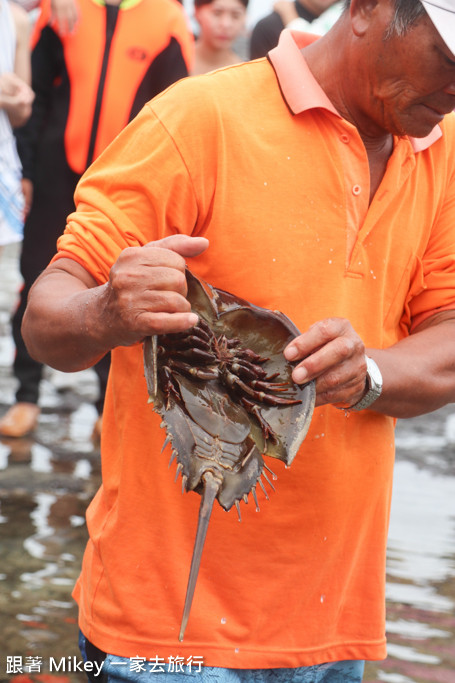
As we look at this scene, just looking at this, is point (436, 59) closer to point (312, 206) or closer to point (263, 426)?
point (312, 206)

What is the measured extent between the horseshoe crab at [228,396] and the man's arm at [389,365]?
51 millimetres

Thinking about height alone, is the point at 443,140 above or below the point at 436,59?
below

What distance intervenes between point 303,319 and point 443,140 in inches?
22.6

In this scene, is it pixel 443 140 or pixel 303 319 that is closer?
pixel 303 319

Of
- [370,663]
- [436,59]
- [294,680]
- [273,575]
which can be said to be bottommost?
[370,663]

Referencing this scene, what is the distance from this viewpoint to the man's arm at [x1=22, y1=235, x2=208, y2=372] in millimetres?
1521

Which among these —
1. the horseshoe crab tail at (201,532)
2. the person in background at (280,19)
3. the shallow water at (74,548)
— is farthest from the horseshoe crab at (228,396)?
the person in background at (280,19)

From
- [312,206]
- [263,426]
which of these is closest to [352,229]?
[312,206]

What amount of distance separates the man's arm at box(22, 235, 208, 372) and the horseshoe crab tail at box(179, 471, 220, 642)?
264 millimetres

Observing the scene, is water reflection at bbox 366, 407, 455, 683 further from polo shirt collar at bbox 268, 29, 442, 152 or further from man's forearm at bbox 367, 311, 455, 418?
polo shirt collar at bbox 268, 29, 442, 152

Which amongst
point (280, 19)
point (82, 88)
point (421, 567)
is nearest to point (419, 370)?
point (421, 567)

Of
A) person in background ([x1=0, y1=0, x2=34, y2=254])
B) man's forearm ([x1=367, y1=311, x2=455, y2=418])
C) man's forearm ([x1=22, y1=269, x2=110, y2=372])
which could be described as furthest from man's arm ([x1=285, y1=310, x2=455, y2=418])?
person in background ([x1=0, y1=0, x2=34, y2=254])

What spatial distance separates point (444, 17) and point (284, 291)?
1.95 feet

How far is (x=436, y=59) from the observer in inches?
71.6
